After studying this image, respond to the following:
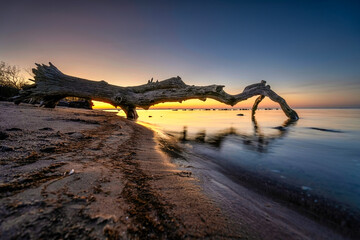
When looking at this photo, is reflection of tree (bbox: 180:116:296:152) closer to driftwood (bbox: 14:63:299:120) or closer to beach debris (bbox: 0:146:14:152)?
driftwood (bbox: 14:63:299:120)

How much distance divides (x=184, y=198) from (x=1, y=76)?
111 ft

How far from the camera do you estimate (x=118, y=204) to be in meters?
0.98

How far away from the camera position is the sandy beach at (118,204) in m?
0.74

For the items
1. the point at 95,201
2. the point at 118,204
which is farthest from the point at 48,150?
the point at 118,204

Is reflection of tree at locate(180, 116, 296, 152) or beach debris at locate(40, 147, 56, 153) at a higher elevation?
beach debris at locate(40, 147, 56, 153)

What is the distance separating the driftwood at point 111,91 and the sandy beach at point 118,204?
5517mm

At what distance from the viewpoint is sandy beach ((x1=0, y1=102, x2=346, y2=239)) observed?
29.3 inches

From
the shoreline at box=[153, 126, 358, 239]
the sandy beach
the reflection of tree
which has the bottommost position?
the reflection of tree

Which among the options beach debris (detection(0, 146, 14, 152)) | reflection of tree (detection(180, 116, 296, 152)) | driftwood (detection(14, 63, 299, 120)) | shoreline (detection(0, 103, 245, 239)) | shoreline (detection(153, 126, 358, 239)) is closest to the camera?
shoreline (detection(0, 103, 245, 239))

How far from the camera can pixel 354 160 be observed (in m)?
3.13

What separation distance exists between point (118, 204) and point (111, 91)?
725 centimetres

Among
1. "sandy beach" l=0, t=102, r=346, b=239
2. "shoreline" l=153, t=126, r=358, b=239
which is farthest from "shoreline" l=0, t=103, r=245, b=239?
"shoreline" l=153, t=126, r=358, b=239

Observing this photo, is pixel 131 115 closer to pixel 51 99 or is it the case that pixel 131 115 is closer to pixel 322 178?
pixel 51 99

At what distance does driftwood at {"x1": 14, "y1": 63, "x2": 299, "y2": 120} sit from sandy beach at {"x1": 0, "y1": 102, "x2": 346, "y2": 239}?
5517 mm
